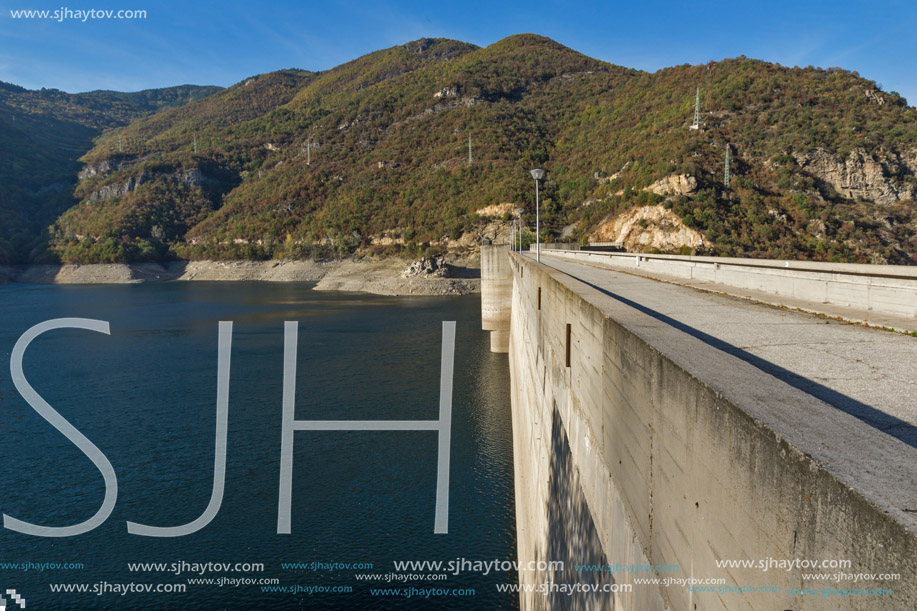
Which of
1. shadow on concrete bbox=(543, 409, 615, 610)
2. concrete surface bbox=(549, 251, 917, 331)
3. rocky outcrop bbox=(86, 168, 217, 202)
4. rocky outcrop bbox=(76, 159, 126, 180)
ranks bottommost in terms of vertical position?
shadow on concrete bbox=(543, 409, 615, 610)

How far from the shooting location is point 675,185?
6944 centimetres

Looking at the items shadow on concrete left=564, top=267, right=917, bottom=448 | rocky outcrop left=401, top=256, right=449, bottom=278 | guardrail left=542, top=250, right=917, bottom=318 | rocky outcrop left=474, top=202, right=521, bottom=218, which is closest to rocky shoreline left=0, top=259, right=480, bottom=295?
rocky outcrop left=401, top=256, right=449, bottom=278

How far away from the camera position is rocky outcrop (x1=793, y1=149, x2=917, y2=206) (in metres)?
63.8

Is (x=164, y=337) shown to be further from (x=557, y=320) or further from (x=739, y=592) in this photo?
(x=739, y=592)

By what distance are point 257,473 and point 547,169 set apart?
352 feet

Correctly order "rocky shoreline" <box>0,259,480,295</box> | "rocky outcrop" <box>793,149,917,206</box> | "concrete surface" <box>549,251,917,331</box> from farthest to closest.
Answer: "rocky shoreline" <box>0,259,480,295</box> < "rocky outcrop" <box>793,149,917,206</box> < "concrete surface" <box>549,251,917,331</box>

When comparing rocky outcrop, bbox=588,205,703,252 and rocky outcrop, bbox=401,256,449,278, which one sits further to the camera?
rocky outcrop, bbox=401,256,449,278

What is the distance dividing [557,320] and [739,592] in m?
6.21

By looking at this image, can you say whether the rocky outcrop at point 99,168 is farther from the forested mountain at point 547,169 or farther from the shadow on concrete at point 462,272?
the shadow on concrete at point 462,272

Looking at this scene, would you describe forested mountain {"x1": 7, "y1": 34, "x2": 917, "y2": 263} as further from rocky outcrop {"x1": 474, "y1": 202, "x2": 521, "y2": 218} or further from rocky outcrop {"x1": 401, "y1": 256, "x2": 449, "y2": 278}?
rocky outcrop {"x1": 401, "y1": 256, "x2": 449, "y2": 278}

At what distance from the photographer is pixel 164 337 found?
4356cm

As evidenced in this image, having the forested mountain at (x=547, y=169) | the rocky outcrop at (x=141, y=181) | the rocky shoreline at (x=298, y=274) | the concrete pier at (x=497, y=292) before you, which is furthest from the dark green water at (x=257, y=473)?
the rocky outcrop at (x=141, y=181)

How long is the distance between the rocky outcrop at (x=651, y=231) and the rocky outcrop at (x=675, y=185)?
10.1 ft

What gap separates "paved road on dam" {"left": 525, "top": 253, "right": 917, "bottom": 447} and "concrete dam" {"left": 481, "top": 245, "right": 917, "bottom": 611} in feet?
0.08
